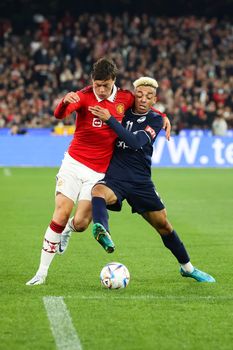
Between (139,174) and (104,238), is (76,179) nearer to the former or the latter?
(139,174)

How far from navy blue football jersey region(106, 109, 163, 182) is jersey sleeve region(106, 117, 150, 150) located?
0.05 m

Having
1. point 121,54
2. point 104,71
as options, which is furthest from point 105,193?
point 121,54

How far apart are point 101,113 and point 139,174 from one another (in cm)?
78

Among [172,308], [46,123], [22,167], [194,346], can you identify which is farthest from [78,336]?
[46,123]

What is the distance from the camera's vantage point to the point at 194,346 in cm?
545

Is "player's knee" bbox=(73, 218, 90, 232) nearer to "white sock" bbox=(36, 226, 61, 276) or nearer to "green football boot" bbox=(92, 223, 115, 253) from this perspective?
"white sock" bbox=(36, 226, 61, 276)

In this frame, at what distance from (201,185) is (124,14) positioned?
1664 cm

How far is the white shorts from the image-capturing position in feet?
25.9

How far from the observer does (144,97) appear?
25.9ft

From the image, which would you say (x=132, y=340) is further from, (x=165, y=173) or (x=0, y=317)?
(x=165, y=173)

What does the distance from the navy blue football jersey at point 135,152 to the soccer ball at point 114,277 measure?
856 mm

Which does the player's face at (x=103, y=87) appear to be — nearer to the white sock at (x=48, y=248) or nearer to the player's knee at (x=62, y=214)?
the player's knee at (x=62, y=214)

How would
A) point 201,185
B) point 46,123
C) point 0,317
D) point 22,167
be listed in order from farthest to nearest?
point 46,123
point 22,167
point 201,185
point 0,317

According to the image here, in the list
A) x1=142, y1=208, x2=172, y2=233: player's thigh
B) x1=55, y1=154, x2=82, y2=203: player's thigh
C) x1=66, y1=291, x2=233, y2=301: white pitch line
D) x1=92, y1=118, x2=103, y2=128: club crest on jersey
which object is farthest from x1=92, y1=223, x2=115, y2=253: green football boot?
x1=92, y1=118, x2=103, y2=128: club crest on jersey
